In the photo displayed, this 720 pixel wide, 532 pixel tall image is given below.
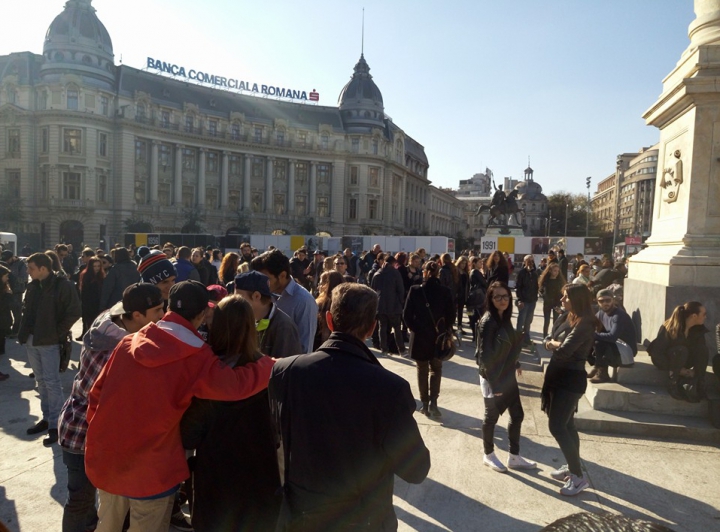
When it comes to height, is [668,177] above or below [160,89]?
below

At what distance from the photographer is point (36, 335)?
5383mm

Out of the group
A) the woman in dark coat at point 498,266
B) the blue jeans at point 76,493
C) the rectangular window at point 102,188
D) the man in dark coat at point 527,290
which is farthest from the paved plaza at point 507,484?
the rectangular window at point 102,188

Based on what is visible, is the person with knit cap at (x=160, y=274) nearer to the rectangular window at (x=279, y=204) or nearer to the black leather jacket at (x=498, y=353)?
the black leather jacket at (x=498, y=353)

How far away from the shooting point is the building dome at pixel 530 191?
126 meters

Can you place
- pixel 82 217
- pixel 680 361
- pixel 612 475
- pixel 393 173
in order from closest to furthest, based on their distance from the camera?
pixel 612 475, pixel 680 361, pixel 82 217, pixel 393 173

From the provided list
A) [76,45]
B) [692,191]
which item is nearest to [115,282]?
[692,191]

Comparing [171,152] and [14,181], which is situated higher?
[171,152]

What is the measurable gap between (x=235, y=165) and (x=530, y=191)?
88.1m

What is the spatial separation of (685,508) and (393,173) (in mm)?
73657

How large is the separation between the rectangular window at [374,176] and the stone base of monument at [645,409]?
217 feet

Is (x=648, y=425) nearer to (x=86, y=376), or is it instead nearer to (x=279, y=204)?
(x=86, y=376)

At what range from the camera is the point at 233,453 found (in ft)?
8.00

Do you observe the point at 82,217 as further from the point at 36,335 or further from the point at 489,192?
the point at 489,192

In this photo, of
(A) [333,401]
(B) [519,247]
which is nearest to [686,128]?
(A) [333,401]
